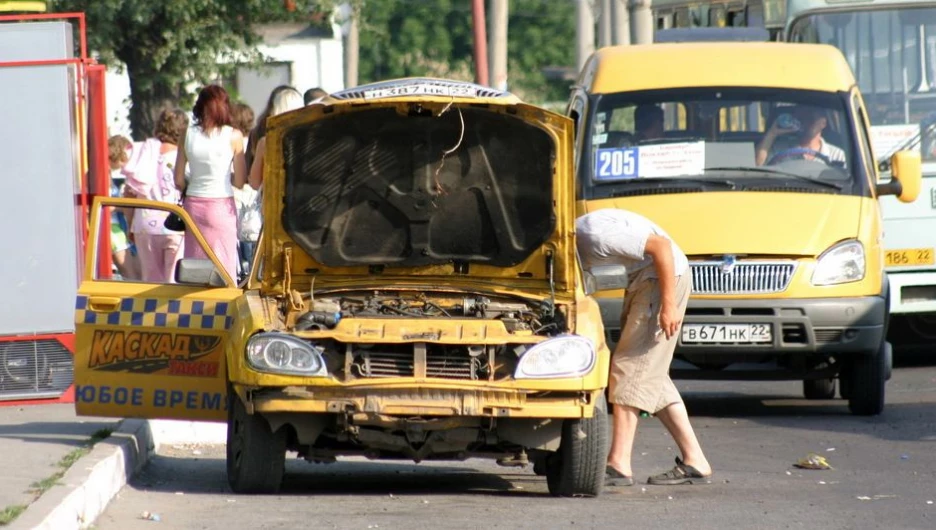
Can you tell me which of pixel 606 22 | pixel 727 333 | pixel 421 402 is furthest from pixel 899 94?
pixel 606 22

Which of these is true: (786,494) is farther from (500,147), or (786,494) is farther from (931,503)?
(500,147)

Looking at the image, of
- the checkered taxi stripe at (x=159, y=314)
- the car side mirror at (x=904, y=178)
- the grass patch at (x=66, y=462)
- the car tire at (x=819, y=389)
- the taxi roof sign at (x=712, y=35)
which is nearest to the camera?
the grass patch at (x=66, y=462)

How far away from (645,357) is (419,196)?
1.32 m

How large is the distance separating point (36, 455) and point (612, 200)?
15.6ft

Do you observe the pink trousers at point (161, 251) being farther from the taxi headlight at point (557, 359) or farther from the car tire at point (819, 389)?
the taxi headlight at point (557, 359)

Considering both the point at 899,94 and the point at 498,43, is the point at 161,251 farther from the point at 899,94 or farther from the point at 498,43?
the point at 498,43

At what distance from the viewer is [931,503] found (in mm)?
8266

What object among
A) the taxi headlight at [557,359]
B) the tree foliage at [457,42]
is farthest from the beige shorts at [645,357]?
the tree foliage at [457,42]

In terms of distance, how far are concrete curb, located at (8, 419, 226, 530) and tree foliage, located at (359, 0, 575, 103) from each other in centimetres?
5354

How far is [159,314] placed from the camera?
888cm

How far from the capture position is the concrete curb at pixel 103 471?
6.78 m

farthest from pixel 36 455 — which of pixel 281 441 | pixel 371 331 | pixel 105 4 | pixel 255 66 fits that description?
pixel 255 66

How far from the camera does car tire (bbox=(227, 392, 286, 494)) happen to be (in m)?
8.05

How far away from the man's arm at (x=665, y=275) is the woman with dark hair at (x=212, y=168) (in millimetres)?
3752
